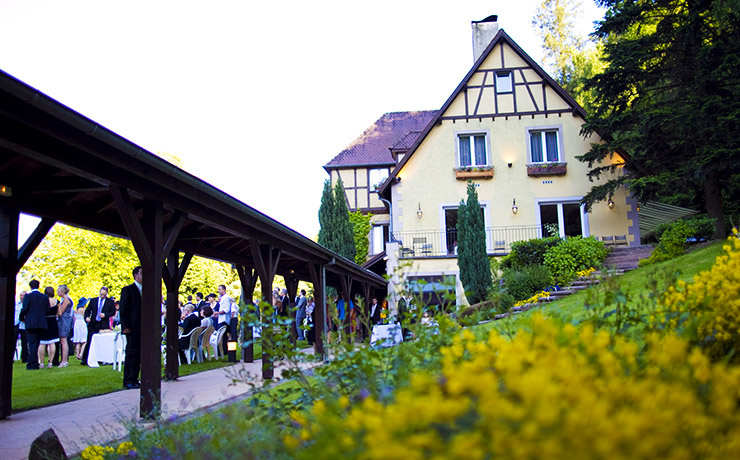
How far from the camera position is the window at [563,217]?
74.3ft

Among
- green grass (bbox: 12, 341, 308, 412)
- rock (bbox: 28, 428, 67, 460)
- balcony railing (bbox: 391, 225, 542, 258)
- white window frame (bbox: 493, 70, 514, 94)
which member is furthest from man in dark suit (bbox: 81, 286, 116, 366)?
white window frame (bbox: 493, 70, 514, 94)

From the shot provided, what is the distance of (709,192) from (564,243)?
13.3 feet

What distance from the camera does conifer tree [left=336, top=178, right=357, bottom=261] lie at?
26703mm

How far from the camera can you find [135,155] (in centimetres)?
518

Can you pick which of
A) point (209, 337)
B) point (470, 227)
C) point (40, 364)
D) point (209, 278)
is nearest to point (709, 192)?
point (470, 227)

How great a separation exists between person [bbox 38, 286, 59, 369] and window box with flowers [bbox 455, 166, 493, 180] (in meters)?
15.1

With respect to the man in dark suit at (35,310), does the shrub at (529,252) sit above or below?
above

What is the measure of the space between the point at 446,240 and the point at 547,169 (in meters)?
4.58

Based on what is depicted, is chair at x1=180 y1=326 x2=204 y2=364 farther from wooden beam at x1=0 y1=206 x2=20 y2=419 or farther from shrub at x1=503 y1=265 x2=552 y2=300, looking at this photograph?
shrub at x1=503 y1=265 x2=552 y2=300

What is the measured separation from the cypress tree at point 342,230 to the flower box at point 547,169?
27.2 ft

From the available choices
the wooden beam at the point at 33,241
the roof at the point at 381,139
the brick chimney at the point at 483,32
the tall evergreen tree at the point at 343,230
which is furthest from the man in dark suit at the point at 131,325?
the brick chimney at the point at 483,32

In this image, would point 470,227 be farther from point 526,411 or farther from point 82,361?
point 526,411

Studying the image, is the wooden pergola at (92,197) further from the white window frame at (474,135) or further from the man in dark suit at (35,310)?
the white window frame at (474,135)

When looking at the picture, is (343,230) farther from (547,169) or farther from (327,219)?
(547,169)
